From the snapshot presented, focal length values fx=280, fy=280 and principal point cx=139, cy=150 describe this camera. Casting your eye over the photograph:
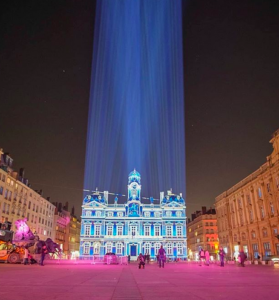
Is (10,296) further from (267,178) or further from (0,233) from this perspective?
(267,178)

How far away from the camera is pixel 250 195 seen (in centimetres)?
5216

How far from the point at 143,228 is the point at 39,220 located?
2897cm

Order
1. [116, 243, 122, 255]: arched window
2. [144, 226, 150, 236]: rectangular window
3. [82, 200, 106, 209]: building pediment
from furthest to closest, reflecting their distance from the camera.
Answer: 1. [82, 200, 106, 209]: building pediment
2. [144, 226, 150, 236]: rectangular window
3. [116, 243, 122, 255]: arched window

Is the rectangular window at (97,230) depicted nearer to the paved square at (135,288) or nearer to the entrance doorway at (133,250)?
the entrance doorway at (133,250)

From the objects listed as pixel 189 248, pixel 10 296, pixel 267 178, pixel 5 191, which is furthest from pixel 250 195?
pixel 189 248

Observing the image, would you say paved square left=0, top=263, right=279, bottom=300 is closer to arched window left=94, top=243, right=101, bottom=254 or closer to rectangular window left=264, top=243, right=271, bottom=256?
rectangular window left=264, top=243, right=271, bottom=256

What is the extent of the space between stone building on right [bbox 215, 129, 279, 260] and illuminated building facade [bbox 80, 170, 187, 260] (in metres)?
17.5

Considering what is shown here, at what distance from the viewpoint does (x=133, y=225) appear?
8156 centimetres

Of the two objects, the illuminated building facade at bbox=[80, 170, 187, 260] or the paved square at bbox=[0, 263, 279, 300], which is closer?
the paved square at bbox=[0, 263, 279, 300]

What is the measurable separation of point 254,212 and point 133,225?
130ft

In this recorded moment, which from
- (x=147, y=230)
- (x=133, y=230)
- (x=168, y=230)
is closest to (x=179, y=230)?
(x=168, y=230)

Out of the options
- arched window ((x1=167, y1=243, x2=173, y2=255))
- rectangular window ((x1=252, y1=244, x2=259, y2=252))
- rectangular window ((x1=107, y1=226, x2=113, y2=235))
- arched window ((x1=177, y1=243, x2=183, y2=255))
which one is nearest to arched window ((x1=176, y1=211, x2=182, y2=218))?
arched window ((x1=177, y1=243, x2=183, y2=255))

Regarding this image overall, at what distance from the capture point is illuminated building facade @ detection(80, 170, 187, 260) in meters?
79.1

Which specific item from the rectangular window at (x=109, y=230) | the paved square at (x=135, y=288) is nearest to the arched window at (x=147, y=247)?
the rectangular window at (x=109, y=230)
